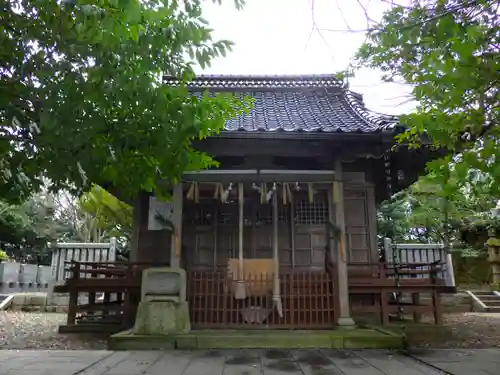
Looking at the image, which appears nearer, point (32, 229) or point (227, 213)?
point (227, 213)

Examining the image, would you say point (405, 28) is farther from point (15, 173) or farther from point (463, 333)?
point (463, 333)

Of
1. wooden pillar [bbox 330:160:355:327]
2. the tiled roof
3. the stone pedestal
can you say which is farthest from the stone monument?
the tiled roof

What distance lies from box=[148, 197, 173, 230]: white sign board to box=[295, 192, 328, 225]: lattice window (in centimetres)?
283

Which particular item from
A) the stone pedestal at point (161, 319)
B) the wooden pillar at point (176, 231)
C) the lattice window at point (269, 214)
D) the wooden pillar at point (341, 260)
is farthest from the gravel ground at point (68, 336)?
the lattice window at point (269, 214)

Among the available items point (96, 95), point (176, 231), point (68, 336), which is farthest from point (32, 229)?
point (96, 95)

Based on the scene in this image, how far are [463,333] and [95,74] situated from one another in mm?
8718

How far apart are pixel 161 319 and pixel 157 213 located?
2682 mm

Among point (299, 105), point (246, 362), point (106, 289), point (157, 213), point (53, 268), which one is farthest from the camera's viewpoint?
point (53, 268)

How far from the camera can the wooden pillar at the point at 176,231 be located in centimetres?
758

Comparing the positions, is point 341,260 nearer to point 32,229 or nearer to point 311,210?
point 311,210

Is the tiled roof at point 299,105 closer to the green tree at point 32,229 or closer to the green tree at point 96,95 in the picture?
the green tree at point 96,95

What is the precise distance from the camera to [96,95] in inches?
143

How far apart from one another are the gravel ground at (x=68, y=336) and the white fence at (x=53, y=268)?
2423 mm

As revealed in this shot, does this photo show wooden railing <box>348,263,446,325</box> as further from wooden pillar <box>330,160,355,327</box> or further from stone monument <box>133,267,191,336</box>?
stone monument <box>133,267,191,336</box>
